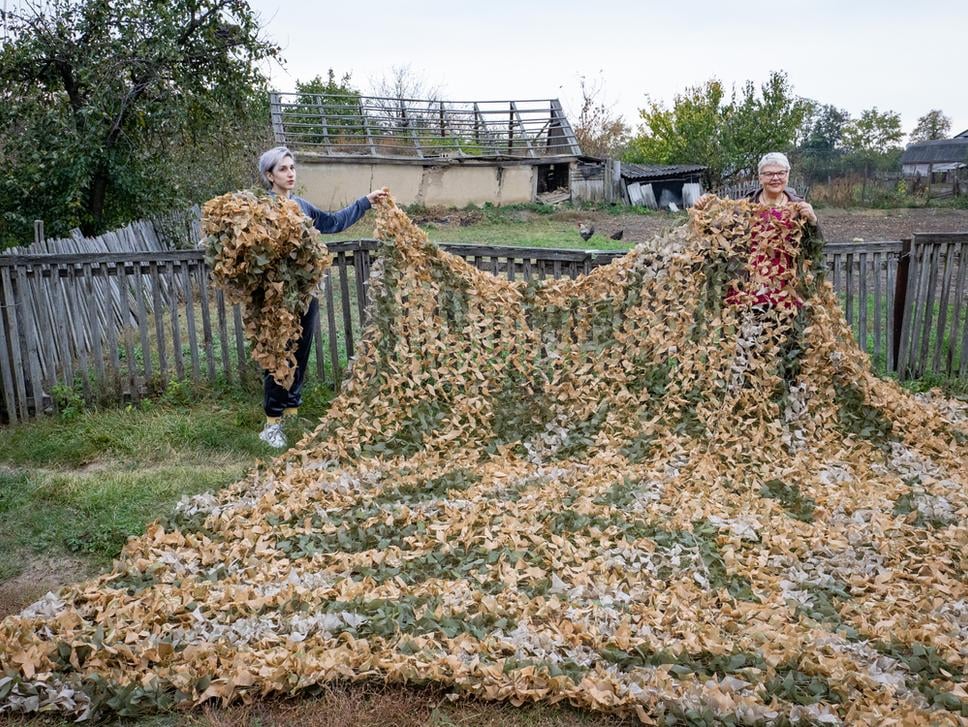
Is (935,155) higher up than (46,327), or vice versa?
(935,155)

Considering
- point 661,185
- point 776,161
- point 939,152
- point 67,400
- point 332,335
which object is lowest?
point 67,400

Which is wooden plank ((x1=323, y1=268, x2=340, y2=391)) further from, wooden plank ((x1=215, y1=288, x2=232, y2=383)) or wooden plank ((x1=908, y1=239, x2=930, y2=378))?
wooden plank ((x1=908, y1=239, x2=930, y2=378))

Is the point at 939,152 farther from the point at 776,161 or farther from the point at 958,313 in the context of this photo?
the point at 776,161

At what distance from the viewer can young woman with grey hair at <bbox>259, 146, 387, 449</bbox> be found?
611 cm

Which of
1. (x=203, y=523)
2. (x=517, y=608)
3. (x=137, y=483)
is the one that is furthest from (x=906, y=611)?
(x=137, y=483)

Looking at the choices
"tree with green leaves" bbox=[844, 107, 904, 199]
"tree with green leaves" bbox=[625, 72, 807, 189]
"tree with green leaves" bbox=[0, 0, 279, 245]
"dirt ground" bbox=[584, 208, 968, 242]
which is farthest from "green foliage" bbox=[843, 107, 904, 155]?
Answer: "tree with green leaves" bbox=[0, 0, 279, 245]

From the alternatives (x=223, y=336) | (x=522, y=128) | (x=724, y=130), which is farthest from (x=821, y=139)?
(x=223, y=336)

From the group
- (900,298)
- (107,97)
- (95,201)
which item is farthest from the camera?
(95,201)

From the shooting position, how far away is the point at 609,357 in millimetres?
6129

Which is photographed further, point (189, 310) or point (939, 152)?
point (939, 152)

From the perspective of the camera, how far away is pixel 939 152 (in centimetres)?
4044

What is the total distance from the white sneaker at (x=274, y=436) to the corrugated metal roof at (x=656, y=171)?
21582mm

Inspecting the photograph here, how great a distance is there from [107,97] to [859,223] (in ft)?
57.2

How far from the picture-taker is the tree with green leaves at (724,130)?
31734 millimetres
